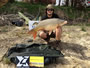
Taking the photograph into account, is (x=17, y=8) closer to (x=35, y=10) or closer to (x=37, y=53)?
(x=35, y=10)

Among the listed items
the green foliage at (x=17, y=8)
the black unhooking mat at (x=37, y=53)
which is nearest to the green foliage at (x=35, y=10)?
the green foliage at (x=17, y=8)

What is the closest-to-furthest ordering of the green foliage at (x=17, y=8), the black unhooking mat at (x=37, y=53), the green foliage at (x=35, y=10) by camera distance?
the black unhooking mat at (x=37, y=53) < the green foliage at (x=17, y=8) < the green foliage at (x=35, y=10)

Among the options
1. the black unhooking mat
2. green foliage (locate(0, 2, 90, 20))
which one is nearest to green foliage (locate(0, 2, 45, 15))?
green foliage (locate(0, 2, 90, 20))

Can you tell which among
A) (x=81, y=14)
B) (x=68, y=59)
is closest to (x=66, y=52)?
(x=68, y=59)

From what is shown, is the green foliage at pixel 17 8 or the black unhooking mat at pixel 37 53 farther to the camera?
the green foliage at pixel 17 8

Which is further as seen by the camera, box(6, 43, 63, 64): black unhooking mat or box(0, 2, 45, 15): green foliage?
box(0, 2, 45, 15): green foliage

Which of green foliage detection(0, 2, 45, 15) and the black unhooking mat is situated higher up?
green foliage detection(0, 2, 45, 15)

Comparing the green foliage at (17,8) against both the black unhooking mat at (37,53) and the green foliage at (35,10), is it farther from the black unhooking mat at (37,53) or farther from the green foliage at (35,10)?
the black unhooking mat at (37,53)

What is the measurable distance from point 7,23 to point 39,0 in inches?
273

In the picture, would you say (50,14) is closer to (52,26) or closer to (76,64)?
(52,26)

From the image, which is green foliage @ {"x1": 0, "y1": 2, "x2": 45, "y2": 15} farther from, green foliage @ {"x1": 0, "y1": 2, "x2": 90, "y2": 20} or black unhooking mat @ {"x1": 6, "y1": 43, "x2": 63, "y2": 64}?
black unhooking mat @ {"x1": 6, "y1": 43, "x2": 63, "y2": 64}

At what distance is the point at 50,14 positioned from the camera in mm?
3203

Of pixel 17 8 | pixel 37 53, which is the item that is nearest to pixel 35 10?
pixel 17 8

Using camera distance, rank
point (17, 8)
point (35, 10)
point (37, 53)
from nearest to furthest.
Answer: point (37, 53) → point (17, 8) → point (35, 10)
